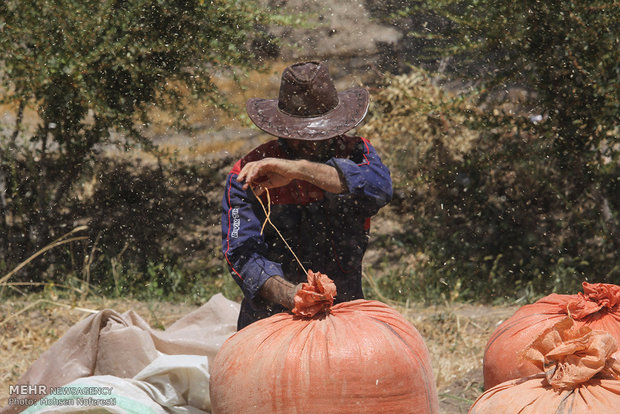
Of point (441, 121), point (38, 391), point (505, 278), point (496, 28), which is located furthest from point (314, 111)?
point (441, 121)

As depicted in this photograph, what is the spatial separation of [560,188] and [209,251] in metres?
3.00

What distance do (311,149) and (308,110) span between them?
6.3 inches

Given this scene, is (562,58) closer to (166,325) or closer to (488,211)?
(488,211)

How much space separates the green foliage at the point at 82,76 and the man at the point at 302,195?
288cm

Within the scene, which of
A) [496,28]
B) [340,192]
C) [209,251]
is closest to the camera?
[340,192]

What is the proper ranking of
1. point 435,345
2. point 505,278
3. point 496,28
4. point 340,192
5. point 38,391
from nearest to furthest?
point 340,192 < point 38,391 < point 435,345 < point 496,28 < point 505,278

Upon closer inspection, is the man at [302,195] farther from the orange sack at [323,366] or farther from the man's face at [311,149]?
the orange sack at [323,366]

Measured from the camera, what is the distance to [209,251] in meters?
6.98

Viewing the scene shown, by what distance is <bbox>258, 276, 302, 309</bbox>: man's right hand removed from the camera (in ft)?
9.42

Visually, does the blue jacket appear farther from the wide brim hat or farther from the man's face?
the wide brim hat

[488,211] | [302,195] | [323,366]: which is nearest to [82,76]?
[302,195]

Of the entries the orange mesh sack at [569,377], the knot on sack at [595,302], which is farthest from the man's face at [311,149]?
the orange mesh sack at [569,377]

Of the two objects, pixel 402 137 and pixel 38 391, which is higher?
pixel 38 391

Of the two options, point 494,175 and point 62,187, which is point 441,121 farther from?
point 62,187
